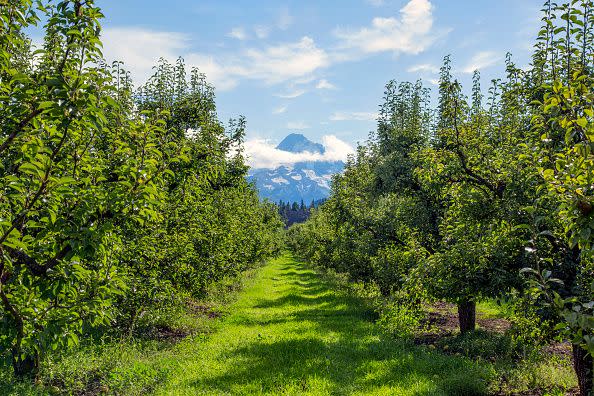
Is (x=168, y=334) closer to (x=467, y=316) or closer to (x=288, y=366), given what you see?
(x=288, y=366)

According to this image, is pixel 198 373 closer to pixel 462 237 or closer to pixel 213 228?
pixel 462 237

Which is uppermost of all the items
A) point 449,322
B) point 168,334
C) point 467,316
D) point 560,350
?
point 467,316

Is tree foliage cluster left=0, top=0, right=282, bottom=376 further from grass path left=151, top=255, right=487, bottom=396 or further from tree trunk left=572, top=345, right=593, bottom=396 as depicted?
tree trunk left=572, top=345, right=593, bottom=396

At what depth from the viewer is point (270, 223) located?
74.5 m

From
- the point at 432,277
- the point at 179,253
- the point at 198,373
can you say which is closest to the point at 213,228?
the point at 179,253

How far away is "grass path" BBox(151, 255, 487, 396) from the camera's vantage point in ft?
34.4

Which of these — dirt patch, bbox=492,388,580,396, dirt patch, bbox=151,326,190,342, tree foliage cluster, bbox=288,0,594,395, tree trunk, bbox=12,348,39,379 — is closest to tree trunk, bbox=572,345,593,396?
tree foliage cluster, bbox=288,0,594,395

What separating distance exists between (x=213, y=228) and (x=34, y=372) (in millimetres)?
12134

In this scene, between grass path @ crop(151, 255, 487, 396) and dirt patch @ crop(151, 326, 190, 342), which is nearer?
grass path @ crop(151, 255, 487, 396)

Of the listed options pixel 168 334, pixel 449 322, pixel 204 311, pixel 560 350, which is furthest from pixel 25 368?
pixel 449 322

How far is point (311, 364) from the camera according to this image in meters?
12.4

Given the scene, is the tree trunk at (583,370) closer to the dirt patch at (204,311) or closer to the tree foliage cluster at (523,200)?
the tree foliage cluster at (523,200)

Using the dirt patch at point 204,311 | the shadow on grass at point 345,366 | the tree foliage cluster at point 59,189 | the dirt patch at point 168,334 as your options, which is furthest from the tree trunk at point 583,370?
the dirt patch at point 204,311

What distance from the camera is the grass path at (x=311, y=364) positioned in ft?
34.4
